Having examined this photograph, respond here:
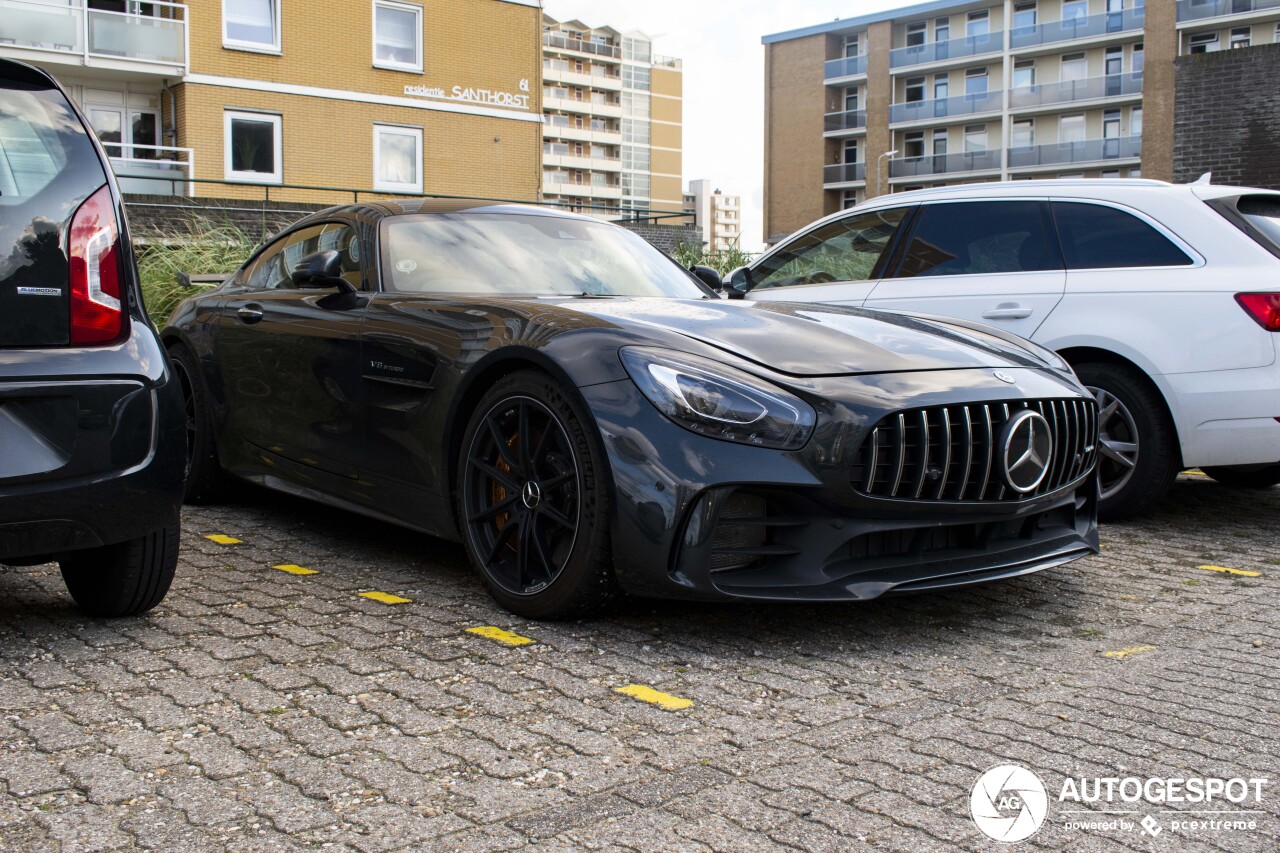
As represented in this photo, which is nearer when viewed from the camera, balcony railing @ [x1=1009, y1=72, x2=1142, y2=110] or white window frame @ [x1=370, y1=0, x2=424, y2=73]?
white window frame @ [x1=370, y1=0, x2=424, y2=73]

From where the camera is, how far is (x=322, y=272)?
4566 millimetres

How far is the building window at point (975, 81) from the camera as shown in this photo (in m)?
70.4

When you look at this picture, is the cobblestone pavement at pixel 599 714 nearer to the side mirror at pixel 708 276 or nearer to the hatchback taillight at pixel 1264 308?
the hatchback taillight at pixel 1264 308

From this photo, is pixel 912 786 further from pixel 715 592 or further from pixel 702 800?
pixel 715 592

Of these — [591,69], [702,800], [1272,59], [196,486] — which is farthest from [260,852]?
[591,69]

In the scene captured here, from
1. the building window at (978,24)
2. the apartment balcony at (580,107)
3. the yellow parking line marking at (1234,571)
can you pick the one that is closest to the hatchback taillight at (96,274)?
the yellow parking line marking at (1234,571)

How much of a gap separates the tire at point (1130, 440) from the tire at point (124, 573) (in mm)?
3946

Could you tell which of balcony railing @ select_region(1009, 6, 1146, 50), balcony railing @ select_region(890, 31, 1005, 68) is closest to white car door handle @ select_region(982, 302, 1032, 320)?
balcony railing @ select_region(1009, 6, 1146, 50)

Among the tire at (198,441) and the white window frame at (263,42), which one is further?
the white window frame at (263,42)

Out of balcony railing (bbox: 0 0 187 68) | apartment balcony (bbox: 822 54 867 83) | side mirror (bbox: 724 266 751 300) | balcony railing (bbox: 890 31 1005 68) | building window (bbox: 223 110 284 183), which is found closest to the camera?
side mirror (bbox: 724 266 751 300)

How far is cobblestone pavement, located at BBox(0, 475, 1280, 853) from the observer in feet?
7.83

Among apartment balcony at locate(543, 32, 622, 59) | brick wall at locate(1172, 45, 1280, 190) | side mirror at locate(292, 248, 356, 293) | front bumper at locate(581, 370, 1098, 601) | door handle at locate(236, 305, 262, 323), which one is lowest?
front bumper at locate(581, 370, 1098, 601)

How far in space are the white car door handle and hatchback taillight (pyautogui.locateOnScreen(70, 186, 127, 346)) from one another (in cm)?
423

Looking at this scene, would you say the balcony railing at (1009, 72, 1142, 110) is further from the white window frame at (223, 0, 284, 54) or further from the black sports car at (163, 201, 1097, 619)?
the black sports car at (163, 201, 1097, 619)
